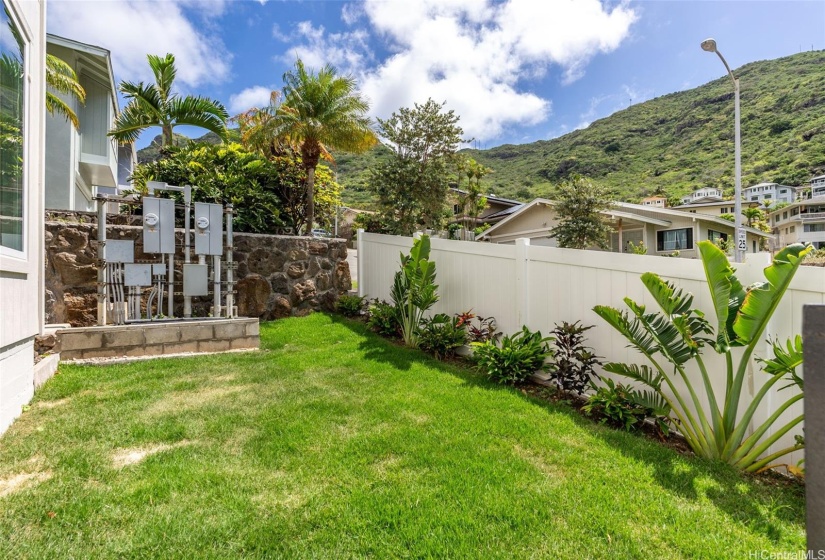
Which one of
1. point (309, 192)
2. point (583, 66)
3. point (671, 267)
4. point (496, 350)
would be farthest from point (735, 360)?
point (583, 66)

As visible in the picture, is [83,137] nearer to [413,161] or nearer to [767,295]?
[413,161]

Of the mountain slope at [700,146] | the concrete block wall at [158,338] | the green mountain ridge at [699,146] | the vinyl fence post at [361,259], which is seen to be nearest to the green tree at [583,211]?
the vinyl fence post at [361,259]

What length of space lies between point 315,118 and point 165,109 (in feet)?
15.5

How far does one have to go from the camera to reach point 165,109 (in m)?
11.4

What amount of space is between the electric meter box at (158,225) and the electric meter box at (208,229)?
0.37 meters

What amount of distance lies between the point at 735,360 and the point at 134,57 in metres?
16.0

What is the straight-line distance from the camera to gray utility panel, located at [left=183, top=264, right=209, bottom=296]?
614cm

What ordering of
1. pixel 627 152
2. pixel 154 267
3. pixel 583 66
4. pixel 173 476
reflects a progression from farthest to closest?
pixel 627 152
pixel 583 66
pixel 154 267
pixel 173 476

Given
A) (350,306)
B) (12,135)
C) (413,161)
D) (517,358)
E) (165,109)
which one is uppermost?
(165,109)

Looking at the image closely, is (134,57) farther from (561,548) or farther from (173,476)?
(561,548)

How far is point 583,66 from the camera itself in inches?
755

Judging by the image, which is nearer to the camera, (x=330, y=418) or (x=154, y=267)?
(x=330, y=418)

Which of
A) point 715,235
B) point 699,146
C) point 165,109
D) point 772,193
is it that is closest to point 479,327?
point 165,109

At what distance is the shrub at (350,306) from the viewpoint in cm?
847
